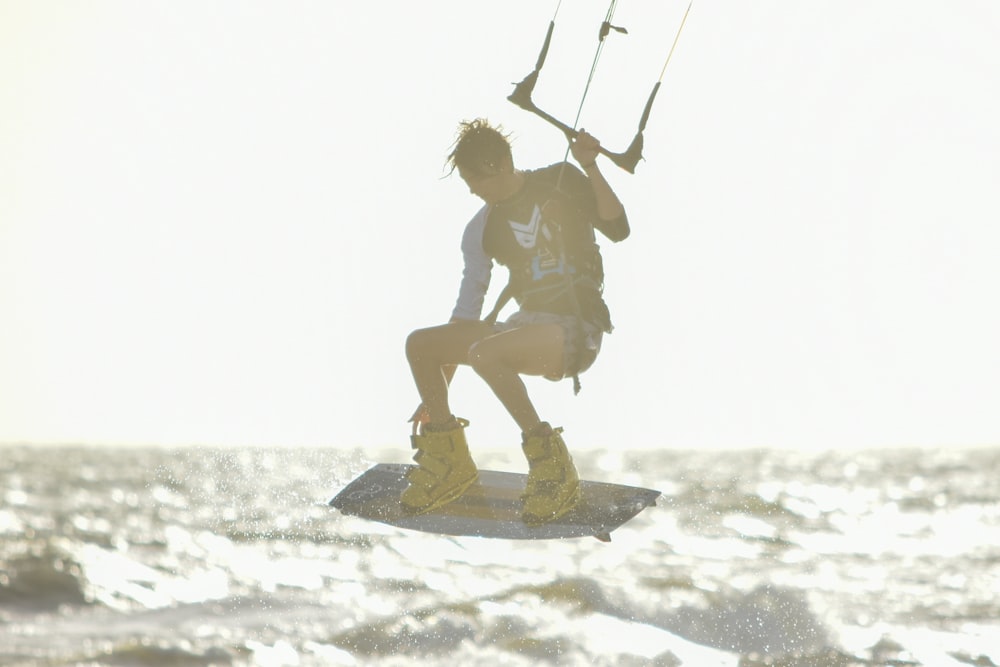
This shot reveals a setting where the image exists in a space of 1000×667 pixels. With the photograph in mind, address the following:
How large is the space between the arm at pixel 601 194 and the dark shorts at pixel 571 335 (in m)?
0.56

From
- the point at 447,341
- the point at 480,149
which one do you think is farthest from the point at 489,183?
the point at 447,341

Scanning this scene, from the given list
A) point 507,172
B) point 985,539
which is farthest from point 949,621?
point 985,539

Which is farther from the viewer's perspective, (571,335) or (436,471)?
(436,471)

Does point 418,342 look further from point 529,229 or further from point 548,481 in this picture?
point 548,481

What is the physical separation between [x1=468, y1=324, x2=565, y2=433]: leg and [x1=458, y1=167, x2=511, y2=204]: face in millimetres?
796

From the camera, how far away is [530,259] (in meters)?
7.28

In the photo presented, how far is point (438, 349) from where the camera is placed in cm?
741

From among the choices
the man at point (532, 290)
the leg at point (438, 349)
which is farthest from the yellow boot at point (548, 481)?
the leg at point (438, 349)

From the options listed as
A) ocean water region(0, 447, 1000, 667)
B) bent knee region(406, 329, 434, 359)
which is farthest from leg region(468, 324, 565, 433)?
ocean water region(0, 447, 1000, 667)

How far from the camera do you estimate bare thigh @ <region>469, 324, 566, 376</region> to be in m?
7.10

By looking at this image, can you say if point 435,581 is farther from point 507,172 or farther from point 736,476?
point 736,476

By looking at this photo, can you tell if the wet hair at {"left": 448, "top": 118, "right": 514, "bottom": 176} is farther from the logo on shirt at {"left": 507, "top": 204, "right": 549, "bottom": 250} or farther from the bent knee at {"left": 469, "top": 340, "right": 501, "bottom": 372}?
the bent knee at {"left": 469, "top": 340, "right": 501, "bottom": 372}

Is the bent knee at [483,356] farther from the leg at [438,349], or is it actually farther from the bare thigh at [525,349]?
the leg at [438,349]

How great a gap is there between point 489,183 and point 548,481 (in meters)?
1.84
